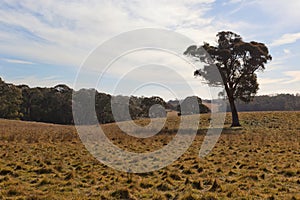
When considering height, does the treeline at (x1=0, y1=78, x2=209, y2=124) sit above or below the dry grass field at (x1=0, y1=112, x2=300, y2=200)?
above

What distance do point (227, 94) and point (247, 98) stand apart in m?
2.78

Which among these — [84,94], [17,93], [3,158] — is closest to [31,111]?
[17,93]

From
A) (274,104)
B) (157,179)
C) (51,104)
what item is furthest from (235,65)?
(274,104)

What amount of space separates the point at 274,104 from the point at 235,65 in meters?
67.5

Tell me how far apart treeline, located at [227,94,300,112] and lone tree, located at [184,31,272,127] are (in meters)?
57.6

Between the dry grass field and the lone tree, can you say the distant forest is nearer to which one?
the lone tree

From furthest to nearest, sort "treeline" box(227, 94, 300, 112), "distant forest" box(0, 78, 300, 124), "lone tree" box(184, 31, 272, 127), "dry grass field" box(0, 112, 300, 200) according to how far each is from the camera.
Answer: "treeline" box(227, 94, 300, 112) → "distant forest" box(0, 78, 300, 124) → "lone tree" box(184, 31, 272, 127) → "dry grass field" box(0, 112, 300, 200)

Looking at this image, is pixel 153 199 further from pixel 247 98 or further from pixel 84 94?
pixel 84 94

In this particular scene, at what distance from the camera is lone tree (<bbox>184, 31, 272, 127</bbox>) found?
3278cm

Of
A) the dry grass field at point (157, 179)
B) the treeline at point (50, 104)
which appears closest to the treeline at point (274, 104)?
the treeline at point (50, 104)

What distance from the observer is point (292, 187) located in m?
8.32

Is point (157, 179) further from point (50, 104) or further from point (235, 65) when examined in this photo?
point (50, 104)

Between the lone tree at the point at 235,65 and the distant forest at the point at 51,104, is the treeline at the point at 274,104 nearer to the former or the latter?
the distant forest at the point at 51,104

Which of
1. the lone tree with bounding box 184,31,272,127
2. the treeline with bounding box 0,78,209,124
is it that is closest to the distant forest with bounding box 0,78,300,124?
the treeline with bounding box 0,78,209,124
